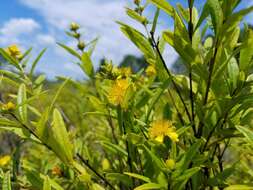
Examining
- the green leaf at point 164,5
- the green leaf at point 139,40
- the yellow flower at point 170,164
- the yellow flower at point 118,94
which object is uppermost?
the green leaf at point 164,5

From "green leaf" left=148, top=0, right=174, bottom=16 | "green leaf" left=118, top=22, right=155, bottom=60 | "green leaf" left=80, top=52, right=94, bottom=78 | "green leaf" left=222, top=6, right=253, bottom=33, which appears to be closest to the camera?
"green leaf" left=222, top=6, right=253, bottom=33

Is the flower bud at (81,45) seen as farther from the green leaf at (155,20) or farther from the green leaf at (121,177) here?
the green leaf at (121,177)

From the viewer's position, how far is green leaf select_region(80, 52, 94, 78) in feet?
5.01

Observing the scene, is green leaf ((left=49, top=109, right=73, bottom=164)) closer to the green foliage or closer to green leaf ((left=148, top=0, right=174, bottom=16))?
the green foliage

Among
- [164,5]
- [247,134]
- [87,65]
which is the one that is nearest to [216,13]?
[164,5]

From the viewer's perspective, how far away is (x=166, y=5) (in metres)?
0.99

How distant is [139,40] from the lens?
1.12 meters

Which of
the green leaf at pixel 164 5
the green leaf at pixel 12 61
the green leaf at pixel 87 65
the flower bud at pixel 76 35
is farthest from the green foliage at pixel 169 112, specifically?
the flower bud at pixel 76 35

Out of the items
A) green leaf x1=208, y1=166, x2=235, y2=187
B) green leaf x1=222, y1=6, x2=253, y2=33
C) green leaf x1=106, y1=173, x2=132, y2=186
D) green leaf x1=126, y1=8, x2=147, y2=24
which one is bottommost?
green leaf x1=208, y1=166, x2=235, y2=187

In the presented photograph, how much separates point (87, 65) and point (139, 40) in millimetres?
447

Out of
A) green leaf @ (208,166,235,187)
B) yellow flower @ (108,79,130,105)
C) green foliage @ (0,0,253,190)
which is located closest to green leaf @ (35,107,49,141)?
green foliage @ (0,0,253,190)

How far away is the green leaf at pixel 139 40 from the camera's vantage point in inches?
43.5

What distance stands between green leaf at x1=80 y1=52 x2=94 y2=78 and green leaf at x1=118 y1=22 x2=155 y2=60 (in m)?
0.42

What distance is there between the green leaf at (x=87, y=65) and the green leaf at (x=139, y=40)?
1.37 ft
